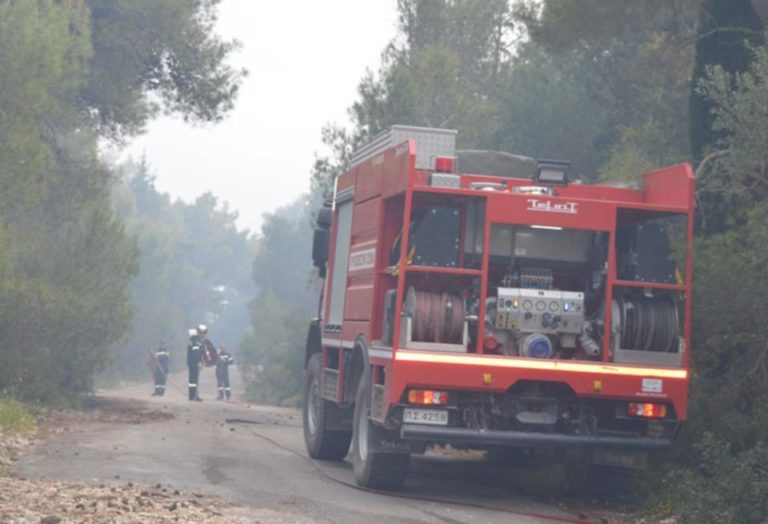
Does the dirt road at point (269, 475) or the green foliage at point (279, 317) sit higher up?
the green foliage at point (279, 317)

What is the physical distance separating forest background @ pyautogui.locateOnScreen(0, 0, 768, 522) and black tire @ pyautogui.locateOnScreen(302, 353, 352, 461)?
4.05 metres

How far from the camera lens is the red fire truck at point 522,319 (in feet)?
37.7

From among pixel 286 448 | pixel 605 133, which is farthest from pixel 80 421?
pixel 605 133

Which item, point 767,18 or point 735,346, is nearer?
point 735,346

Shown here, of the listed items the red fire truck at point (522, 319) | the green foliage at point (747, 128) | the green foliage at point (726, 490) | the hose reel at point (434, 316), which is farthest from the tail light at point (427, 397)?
the green foliage at point (747, 128)

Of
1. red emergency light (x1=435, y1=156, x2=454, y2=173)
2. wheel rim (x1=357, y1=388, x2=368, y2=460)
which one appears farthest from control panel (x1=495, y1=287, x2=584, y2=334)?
wheel rim (x1=357, y1=388, x2=368, y2=460)

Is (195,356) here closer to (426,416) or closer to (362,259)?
(362,259)

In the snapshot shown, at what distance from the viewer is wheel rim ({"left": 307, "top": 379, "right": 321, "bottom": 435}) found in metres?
15.6

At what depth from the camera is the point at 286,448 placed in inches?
660

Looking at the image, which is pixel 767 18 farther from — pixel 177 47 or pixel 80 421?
pixel 177 47

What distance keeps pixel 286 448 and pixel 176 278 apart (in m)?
103

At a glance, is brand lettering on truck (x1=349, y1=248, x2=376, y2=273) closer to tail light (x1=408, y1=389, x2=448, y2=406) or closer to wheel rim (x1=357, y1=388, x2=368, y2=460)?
wheel rim (x1=357, y1=388, x2=368, y2=460)

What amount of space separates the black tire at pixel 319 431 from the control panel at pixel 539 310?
4007 millimetres

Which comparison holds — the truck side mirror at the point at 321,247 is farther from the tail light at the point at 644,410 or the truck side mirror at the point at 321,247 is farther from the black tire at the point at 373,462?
the tail light at the point at 644,410
